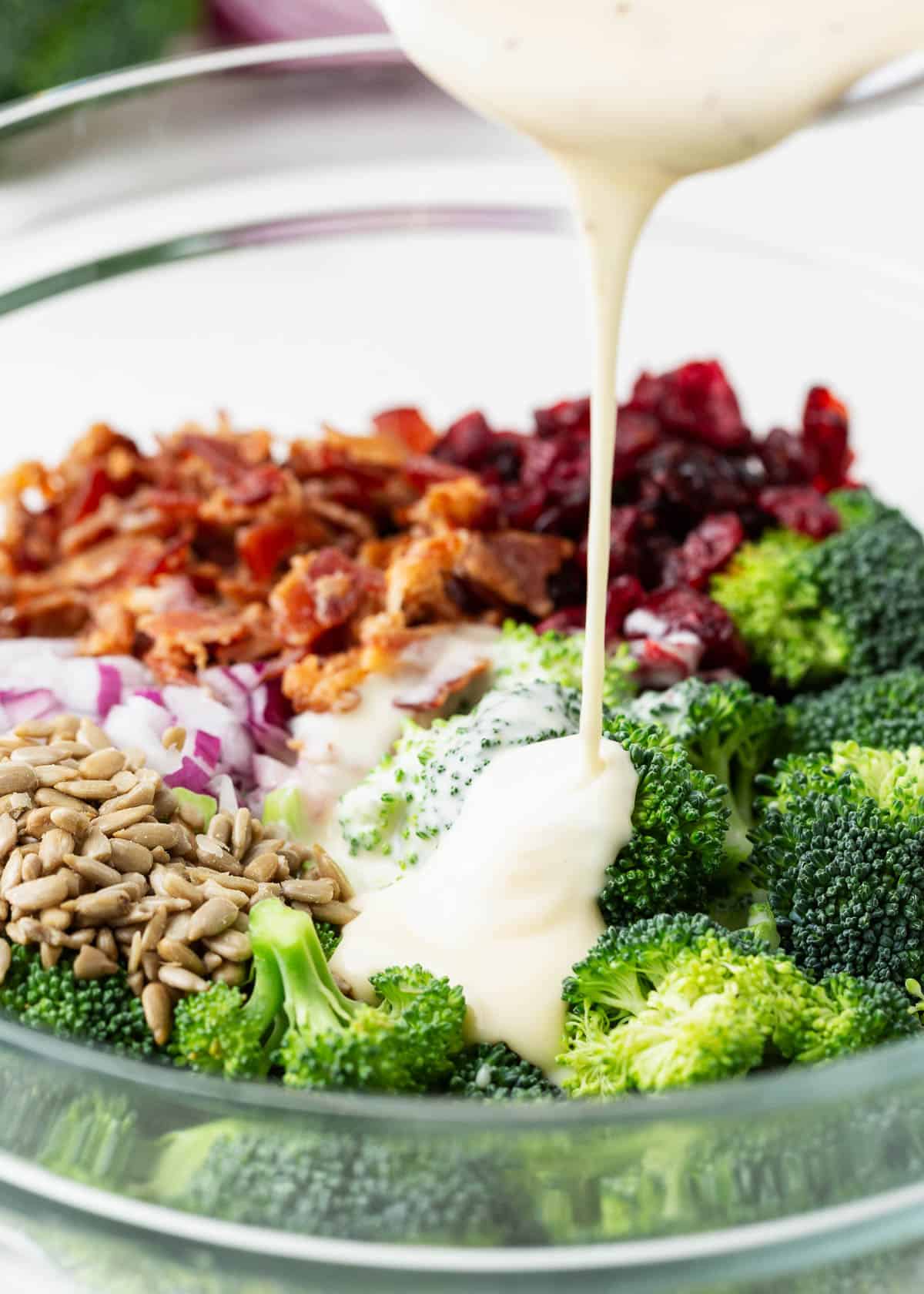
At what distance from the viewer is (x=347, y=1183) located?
1769mm

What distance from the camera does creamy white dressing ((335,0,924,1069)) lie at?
1918 millimetres

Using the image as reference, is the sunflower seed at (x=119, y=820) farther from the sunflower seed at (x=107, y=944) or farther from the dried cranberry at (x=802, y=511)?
the dried cranberry at (x=802, y=511)

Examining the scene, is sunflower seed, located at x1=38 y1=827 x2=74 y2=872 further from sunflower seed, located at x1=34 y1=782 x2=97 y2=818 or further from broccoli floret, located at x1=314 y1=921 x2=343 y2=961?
broccoli floret, located at x1=314 y1=921 x2=343 y2=961

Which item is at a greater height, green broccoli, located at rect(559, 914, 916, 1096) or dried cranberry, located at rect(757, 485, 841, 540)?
dried cranberry, located at rect(757, 485, 841, 540)

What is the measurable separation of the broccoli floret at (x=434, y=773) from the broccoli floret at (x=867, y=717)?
46 cm

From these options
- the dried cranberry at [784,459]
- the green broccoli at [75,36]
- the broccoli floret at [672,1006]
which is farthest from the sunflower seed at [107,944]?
the green broccoli at [75,36]

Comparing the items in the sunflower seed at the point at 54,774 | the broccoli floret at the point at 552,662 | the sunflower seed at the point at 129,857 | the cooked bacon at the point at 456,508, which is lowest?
the broccoli floret at the point at 552,662

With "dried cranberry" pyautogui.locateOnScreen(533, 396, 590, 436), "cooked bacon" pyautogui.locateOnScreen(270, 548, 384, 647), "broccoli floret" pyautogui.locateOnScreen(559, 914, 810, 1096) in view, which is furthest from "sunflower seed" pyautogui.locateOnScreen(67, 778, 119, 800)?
"dried cranberry" pyautogui.locateOnScreen(533, 396, 590, 436)

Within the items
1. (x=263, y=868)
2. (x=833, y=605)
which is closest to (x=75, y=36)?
(x=833, y=605)

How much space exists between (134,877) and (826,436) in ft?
5.92

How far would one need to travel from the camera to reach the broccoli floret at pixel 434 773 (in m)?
2.43

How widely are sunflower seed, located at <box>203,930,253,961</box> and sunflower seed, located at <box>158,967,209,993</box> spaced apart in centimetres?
6

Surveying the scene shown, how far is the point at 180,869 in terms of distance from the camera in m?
2.26

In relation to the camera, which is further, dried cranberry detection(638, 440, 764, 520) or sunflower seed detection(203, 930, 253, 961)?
dried cranberry detection(638, 440, 764, 520)
